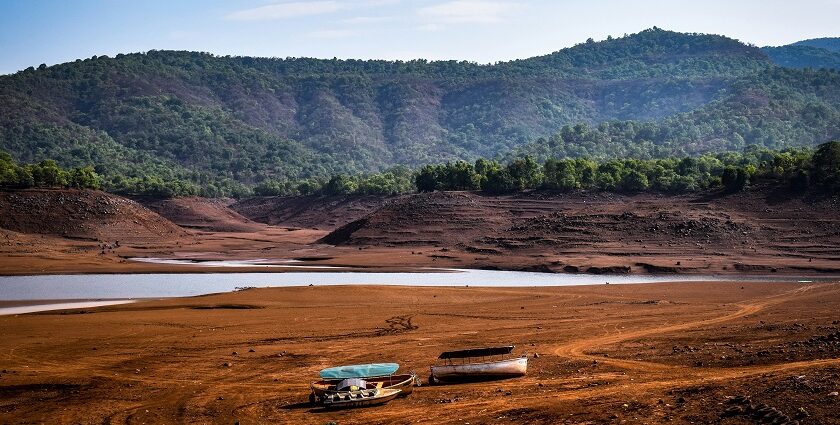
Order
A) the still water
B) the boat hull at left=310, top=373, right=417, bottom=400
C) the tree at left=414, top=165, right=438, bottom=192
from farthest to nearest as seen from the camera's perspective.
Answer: the tree at left=414, top=165, right=438, bottom=192 < the still water < the boat hull at left=310, top=373, right=417, bottom=400

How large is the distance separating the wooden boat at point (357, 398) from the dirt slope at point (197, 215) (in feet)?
438

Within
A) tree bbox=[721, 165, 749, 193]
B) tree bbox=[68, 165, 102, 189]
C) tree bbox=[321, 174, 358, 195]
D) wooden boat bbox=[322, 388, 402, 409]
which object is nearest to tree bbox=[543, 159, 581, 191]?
tree bbox=[721, 165, 749, 193]

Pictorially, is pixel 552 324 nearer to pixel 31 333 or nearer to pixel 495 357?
pixel 495 357

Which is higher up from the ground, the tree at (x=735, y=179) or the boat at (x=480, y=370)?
the tree at (x=735, y=179)

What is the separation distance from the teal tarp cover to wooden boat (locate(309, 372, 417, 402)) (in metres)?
0.27

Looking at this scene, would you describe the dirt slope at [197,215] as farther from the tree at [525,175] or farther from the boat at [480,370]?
the boat at [480,370]

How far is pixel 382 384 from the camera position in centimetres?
2858

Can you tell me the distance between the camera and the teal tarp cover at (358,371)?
29.0 metres

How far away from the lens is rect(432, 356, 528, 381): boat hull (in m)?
30.1

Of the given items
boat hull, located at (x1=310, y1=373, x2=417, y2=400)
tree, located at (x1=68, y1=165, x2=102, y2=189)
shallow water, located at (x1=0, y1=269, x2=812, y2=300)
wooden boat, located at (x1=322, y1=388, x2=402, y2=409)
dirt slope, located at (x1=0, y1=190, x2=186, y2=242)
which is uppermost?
tree, located at (x1=68, y1=165, x2=102, y2=189)

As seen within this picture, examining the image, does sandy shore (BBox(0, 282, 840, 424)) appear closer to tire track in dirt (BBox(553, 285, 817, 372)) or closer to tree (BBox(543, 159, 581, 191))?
tire track in dirt (BBox(553, 285, 817, 372))

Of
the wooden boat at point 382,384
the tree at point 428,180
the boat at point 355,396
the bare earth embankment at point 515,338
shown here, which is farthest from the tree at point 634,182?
the boat at point 355,396

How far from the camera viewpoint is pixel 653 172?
5192 inches

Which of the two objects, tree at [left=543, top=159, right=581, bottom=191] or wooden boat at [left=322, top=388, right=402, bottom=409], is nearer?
wooden boat at [left=322, top=388, right=402, bottom=409]
